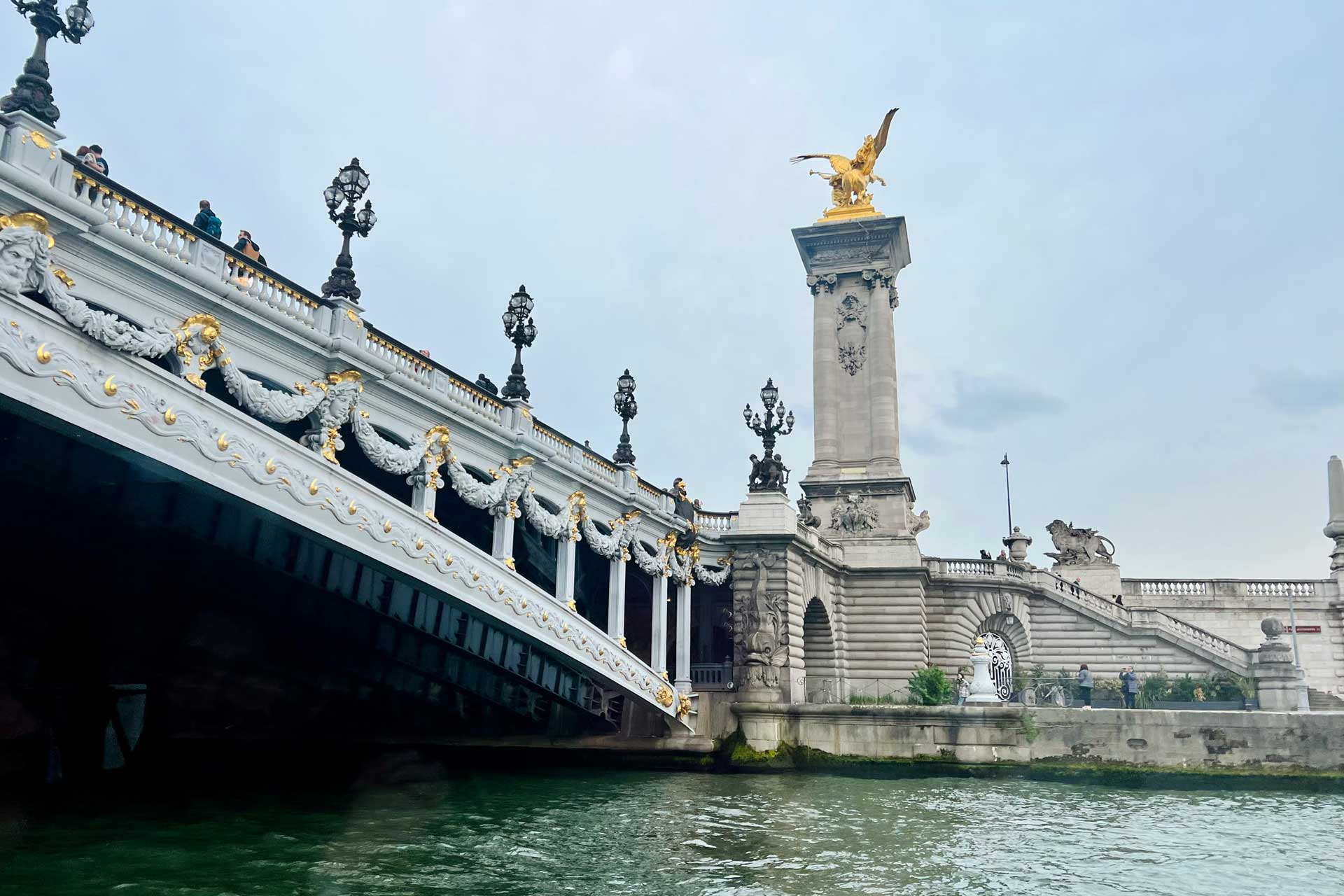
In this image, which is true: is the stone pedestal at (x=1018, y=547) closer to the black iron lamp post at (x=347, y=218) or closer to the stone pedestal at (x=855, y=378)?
the stone pedestal at (x=855, y=378)

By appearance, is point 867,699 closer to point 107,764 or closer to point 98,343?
point 107,764

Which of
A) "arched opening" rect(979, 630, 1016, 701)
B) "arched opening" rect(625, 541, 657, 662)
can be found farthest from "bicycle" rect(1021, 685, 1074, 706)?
"arched opening" rect(625, 541, 657, 662)

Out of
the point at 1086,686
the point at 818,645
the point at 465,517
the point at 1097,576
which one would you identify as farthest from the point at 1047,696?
the point at 465,517

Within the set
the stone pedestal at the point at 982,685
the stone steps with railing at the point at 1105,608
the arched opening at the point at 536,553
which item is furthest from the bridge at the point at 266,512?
the stone steps with railing at the point at 1105,608

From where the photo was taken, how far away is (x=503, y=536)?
73.4 feet

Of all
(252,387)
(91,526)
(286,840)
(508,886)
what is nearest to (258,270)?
(252,387)

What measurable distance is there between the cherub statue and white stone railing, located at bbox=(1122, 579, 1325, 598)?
20.9 m

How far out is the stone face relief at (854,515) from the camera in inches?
1646

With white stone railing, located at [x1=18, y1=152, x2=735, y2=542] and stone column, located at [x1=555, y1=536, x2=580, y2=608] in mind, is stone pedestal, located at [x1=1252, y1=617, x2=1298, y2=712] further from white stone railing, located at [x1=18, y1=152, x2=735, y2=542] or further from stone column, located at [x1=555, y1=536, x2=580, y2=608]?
white stone railing, located at [x1=18, y1=152, x2=735, y2=542]

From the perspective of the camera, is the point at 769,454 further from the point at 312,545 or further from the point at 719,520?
the point at 312,545

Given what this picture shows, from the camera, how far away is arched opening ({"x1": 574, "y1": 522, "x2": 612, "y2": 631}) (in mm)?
29125

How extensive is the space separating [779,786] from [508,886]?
43.5ft

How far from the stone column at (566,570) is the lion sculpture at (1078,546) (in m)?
28.1

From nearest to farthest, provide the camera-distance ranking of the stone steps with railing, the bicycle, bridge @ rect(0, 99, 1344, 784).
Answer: bridge @ rect(0, 99, 1344, 784), the bicycle, the stone steps with railing
